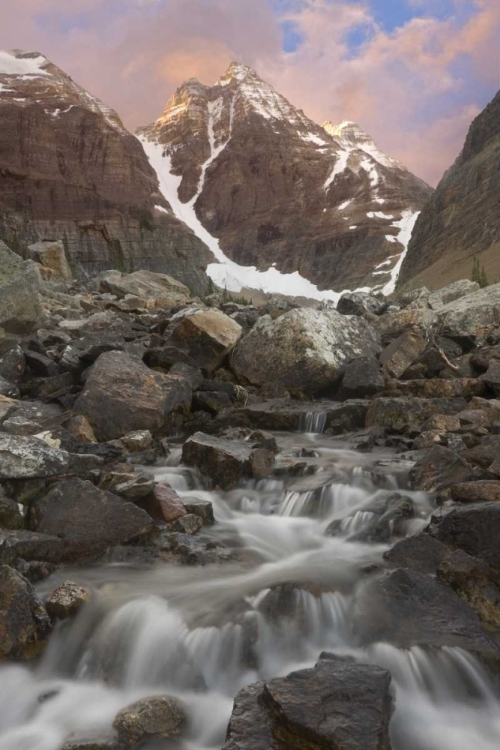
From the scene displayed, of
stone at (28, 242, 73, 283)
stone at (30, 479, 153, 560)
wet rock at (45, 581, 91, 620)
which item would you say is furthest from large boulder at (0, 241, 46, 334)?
stone at (28, 242, 73, 283)

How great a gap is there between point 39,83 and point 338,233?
9083 centimetres

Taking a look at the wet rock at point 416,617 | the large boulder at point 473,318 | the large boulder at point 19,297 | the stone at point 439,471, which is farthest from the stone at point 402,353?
the large boulder at point 19,297

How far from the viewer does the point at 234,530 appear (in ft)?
23.0

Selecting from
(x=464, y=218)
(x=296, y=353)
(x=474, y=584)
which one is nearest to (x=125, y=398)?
(x=296, y=353)

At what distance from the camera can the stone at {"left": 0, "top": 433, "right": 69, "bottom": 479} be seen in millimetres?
6188

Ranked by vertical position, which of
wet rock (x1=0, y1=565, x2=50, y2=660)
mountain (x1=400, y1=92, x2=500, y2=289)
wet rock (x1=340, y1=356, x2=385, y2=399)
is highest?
mountain (x1=400, y1=92, x2=500, y2=289)

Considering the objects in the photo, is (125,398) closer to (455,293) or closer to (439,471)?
(439,471)

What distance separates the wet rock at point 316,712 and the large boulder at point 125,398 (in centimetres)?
597

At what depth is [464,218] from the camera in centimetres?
8394

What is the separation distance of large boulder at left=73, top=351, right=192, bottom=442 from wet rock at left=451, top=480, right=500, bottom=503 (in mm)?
5060

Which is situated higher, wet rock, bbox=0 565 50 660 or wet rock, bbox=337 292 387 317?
wet rock, bbox=337 292 387 317

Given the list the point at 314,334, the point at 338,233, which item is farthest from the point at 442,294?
the point at 338,233

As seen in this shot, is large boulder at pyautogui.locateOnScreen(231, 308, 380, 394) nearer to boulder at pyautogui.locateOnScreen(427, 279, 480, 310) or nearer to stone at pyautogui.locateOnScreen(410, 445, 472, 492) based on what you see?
stone at pyautogui.locateOnScreen(410, 445, 472, 492)

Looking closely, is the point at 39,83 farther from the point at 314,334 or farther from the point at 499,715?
the point at 499,715
